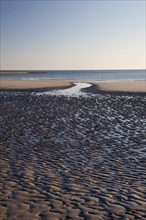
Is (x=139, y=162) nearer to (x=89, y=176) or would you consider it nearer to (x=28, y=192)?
(x=89, y=176)

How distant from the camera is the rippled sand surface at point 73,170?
7387mm

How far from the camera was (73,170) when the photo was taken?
10.4m

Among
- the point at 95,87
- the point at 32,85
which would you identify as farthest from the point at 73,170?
the point at 32,85

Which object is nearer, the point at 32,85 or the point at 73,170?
the point at 73,170

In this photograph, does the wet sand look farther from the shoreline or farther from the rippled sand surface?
the rippled sand surface

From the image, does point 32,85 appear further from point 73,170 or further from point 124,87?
point 73,170

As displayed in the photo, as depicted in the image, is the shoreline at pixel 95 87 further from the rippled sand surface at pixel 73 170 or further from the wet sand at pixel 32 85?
the rippled sand surface at pixel 73 170

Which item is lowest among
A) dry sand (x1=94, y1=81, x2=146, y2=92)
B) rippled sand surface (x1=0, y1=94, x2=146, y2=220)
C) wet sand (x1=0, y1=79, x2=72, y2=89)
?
rippled sand surface (x1=0, y1=94, x2=146, y2=220)

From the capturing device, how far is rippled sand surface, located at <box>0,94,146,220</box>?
7.39 m

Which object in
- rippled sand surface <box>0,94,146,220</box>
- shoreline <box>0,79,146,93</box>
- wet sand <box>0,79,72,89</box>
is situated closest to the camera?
rippled sand surface <box>0,94,146,220</box>

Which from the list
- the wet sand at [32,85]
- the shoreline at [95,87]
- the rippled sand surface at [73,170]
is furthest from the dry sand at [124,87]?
the rippled sand surface at [73,170]

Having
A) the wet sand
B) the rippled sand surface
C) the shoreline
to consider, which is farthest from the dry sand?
the rippled sand surface

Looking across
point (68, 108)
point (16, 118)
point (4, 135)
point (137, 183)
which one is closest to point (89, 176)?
point (137, 183)

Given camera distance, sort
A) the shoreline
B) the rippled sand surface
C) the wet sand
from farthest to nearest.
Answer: the wet sand, the shoreline, the rippled sand surface
